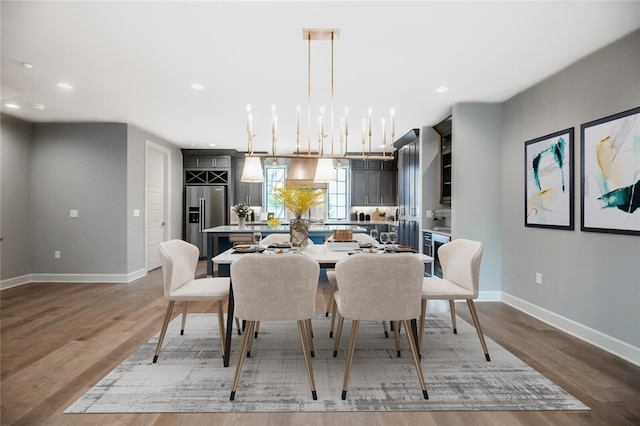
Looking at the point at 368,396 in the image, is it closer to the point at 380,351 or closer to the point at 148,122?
the point at 380,351

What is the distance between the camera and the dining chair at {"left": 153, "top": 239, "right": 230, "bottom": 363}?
106 inches

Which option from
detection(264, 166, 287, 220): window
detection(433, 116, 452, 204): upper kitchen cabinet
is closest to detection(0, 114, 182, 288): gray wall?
detection(264, 166, 287, 220): window

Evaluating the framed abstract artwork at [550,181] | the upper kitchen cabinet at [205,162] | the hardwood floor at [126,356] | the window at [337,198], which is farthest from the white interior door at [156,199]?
the framed abstract artwork at [550,181]

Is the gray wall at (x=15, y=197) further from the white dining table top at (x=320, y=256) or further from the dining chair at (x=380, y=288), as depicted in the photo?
the dining chair at (x=380, y=288)

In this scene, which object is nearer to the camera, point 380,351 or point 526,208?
point 380,351

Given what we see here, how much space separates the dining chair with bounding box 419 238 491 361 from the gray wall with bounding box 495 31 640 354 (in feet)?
3.58

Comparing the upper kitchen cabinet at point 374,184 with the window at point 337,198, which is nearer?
the upper kitchen cabinet at point 374,184

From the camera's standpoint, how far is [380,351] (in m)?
2.91

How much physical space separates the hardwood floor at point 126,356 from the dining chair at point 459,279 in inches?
25.0

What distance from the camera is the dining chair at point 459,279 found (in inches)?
107

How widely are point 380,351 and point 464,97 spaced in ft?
10.1

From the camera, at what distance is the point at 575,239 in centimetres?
331

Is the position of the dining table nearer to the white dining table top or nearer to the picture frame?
the white dining table top

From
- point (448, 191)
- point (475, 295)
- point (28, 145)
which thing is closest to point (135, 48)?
point (475, 295)
